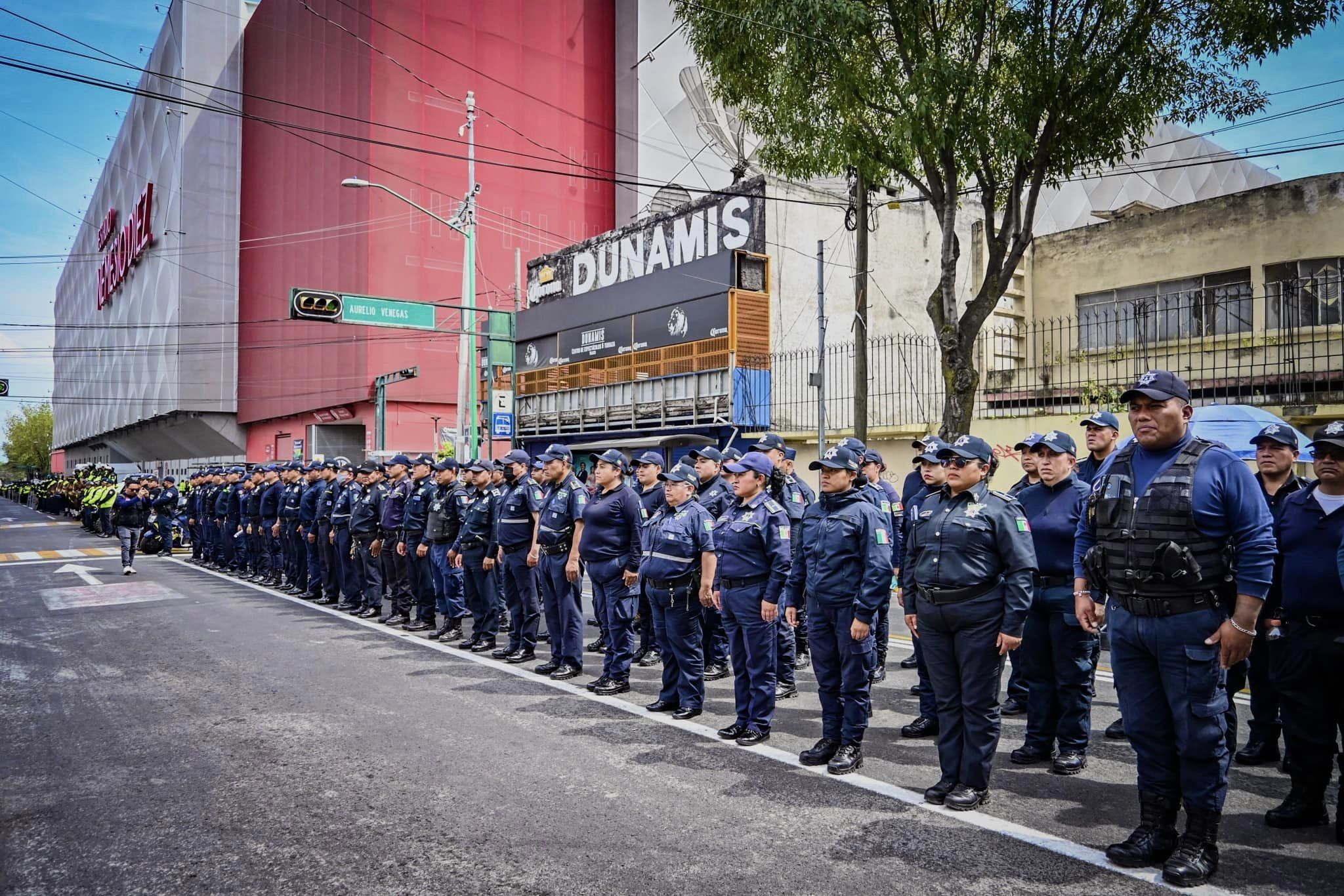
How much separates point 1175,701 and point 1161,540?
69 centimetres

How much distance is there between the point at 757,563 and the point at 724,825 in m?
2.09

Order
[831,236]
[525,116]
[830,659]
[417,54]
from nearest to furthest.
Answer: [830,659], [831,236], [417,54], [525,116]

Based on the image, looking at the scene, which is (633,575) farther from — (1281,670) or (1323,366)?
(1323,366)

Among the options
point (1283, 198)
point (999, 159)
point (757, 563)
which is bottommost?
point (757, 563)

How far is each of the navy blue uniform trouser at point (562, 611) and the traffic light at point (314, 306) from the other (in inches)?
494

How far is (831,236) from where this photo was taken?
26047 millimetres

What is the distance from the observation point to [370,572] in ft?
40.4

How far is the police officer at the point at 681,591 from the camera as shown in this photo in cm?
698

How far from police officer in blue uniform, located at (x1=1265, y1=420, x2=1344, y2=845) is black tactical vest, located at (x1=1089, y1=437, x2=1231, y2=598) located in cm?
101

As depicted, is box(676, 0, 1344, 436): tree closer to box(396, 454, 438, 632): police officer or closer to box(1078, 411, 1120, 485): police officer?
box(1078, 411, 1120, 485): police officer

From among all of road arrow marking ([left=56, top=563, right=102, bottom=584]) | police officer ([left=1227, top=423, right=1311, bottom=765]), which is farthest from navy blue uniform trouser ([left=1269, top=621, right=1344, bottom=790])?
road arrow marking ([left=56, top=563, right=102, bottom=584])

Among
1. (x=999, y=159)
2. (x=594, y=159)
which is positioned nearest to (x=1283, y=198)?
(x=999, y=159)

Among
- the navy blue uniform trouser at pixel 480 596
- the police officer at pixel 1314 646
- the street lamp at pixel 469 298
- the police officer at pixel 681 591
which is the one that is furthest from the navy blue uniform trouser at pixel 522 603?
the street lamp at pixel 469 298

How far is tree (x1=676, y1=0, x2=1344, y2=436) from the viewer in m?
11.1
